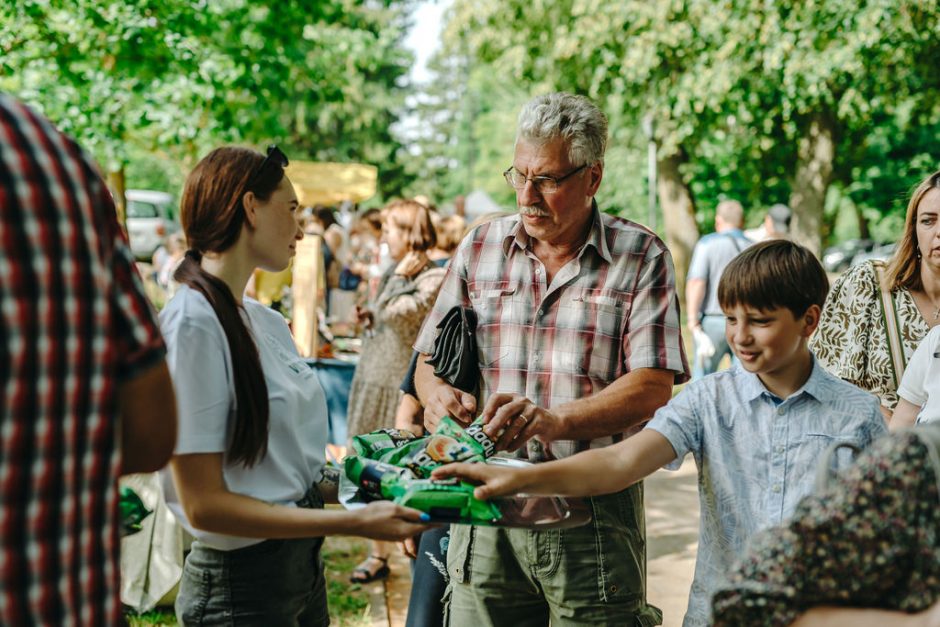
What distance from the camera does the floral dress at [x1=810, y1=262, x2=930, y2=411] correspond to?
342 centimetres

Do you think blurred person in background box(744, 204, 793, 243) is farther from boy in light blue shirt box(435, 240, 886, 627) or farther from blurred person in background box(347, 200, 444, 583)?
boy in light blue shirt box(435, 240, 886, 627)

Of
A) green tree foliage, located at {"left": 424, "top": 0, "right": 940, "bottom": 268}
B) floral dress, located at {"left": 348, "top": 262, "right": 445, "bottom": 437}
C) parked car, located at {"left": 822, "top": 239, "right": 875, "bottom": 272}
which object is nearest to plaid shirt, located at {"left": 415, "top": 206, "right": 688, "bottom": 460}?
floral dress, located at {"left": 348, "top": 262, "right": 445, "bottom": 437}

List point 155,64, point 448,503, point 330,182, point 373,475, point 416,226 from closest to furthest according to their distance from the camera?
point 448,503, point 373,475, point 416,226, point 155,64, point 330,182

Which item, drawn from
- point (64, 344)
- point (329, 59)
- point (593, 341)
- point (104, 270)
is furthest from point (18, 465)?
point (329, 59)

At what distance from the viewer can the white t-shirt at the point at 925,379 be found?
2.87 meters

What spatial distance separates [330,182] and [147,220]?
580 inches

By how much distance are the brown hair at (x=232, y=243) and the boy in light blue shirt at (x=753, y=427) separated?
64 centimetres

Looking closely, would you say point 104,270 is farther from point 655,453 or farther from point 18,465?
point 655,453

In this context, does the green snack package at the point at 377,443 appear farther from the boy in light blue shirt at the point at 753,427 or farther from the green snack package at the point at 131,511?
the green snack package at the point at 131,511

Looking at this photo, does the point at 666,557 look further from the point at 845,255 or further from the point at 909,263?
the point at 845,255

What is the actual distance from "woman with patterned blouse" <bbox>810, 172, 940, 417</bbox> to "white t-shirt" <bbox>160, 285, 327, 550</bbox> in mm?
2003

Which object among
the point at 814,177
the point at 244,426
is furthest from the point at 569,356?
the point at 814,177

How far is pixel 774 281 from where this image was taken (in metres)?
2.44

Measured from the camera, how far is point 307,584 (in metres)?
2.59
